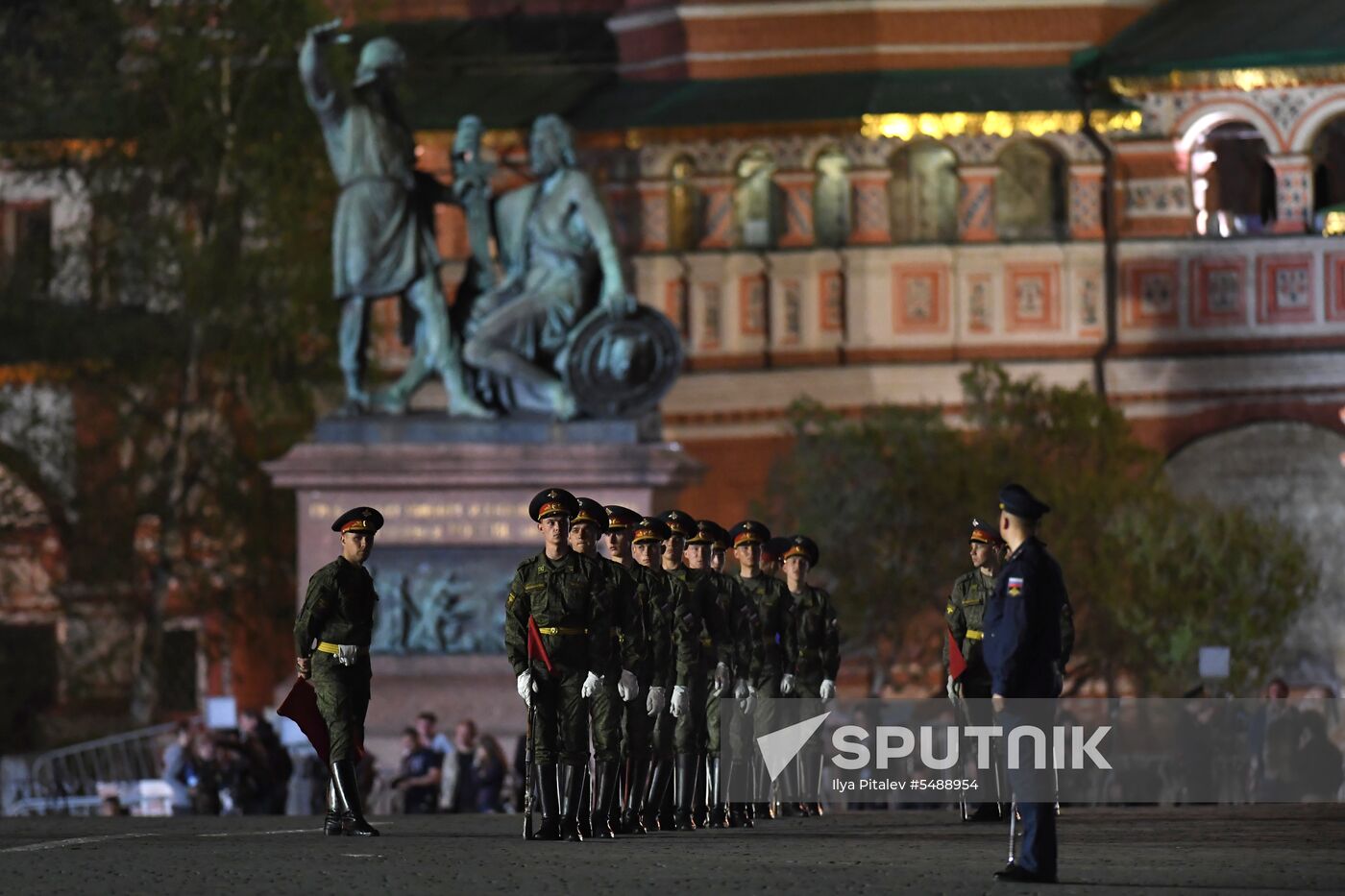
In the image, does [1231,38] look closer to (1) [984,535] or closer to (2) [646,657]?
(1) [984,535]

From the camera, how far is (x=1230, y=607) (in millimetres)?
44719

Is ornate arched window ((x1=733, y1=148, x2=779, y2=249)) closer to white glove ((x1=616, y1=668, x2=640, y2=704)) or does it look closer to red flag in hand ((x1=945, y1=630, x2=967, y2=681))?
red flag in hand ((x1=945, y1=630, x2=967, y2=681))

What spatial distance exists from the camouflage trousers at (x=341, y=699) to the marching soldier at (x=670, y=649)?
6.14 ft

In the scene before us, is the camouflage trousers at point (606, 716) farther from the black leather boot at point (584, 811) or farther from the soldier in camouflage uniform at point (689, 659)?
the soldier in camouflage uniform at point (689, 659)

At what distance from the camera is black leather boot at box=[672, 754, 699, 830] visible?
2494 centimetres

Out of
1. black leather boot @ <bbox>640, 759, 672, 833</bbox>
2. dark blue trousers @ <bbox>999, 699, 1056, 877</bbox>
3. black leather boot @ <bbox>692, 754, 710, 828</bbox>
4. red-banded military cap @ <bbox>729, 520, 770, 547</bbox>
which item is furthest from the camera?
red-banded military cap @ <bbox>729, 520, 770, 547</bbox>

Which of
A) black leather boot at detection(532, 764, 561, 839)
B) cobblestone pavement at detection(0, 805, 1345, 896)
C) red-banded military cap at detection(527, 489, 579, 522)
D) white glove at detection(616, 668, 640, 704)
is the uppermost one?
red-banded military cap at detection(527, 489, 579, 522)

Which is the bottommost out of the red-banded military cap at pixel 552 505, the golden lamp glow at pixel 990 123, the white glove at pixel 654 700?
the white glove at pixel 654 700

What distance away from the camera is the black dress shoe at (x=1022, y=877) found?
19016 mm

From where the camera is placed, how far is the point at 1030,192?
2042 inches

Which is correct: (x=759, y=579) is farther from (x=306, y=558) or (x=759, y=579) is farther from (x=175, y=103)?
(x=175, y=103)

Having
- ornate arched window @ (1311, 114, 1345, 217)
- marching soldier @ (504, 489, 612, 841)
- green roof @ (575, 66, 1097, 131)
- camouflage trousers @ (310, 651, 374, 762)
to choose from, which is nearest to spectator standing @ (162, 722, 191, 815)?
camouflage trousers @ (310, 651, 374, 762)

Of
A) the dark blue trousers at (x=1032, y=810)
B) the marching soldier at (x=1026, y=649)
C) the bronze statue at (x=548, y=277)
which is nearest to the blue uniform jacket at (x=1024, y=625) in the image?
the marching soldier at (x=1026, y=649)

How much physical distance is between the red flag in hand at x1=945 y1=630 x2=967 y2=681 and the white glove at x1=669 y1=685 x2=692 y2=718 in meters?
1.68
